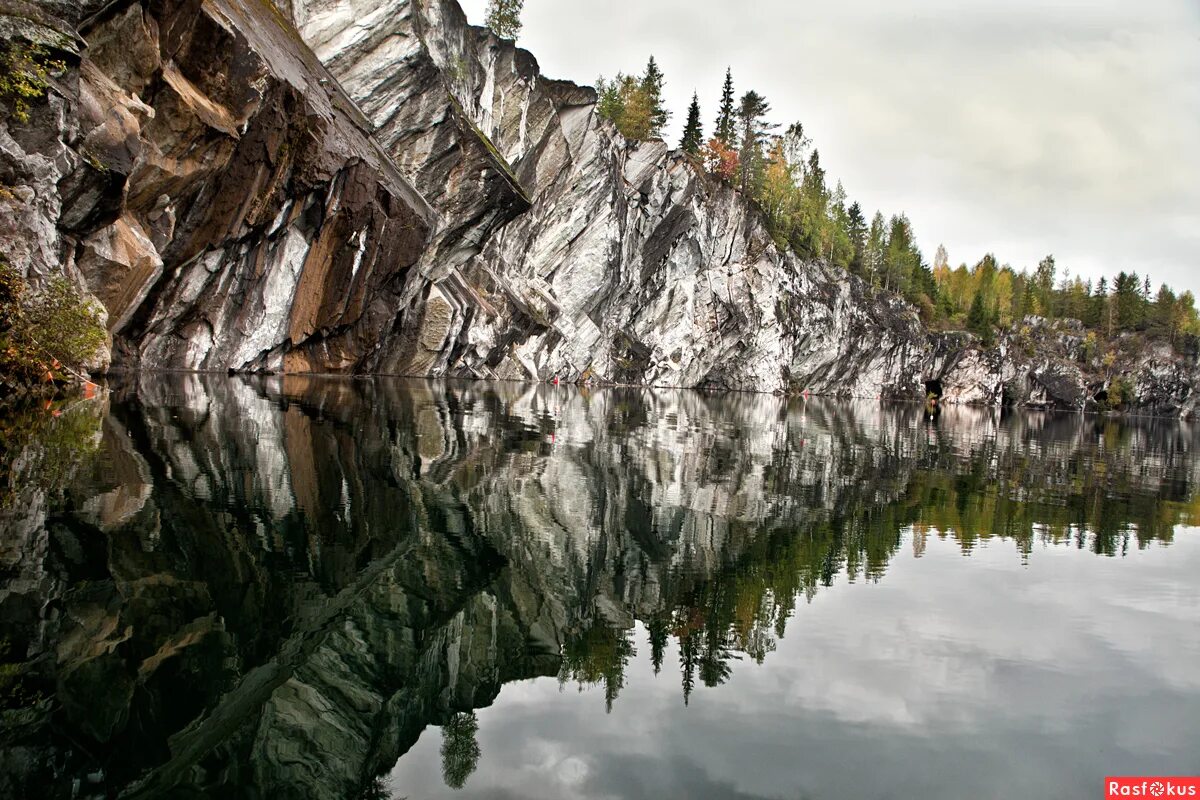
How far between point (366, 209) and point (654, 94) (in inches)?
2441

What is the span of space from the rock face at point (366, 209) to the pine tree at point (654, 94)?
11718 millimetres

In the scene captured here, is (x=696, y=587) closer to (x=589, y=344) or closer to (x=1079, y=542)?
(x=1079, y=542)

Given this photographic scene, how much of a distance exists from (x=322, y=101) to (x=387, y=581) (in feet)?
112

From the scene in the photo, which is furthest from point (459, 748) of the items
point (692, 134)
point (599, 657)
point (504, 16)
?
point (692, 134)

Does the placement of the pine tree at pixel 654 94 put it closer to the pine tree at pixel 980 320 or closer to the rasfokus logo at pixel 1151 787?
the pine tree at pixel 980 320

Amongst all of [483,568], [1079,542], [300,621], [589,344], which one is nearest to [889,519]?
[1079,542]

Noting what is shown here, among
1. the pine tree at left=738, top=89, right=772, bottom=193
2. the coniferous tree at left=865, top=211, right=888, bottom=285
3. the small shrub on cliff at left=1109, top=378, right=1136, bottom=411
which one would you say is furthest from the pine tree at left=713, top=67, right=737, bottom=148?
the small shrub on cliff at left=1109, top=378, right=1136, bottom=411

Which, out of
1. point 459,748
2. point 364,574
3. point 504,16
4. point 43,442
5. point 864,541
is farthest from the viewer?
point 504,16

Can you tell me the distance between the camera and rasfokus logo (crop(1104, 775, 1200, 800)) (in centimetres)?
525

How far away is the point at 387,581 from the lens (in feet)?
26.3

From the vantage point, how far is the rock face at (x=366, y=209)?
24062mm

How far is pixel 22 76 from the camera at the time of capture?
55.6 ft

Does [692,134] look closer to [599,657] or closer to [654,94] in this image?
[654,94]

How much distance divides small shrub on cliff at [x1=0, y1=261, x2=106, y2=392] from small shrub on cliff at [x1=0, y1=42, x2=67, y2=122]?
3.78m
